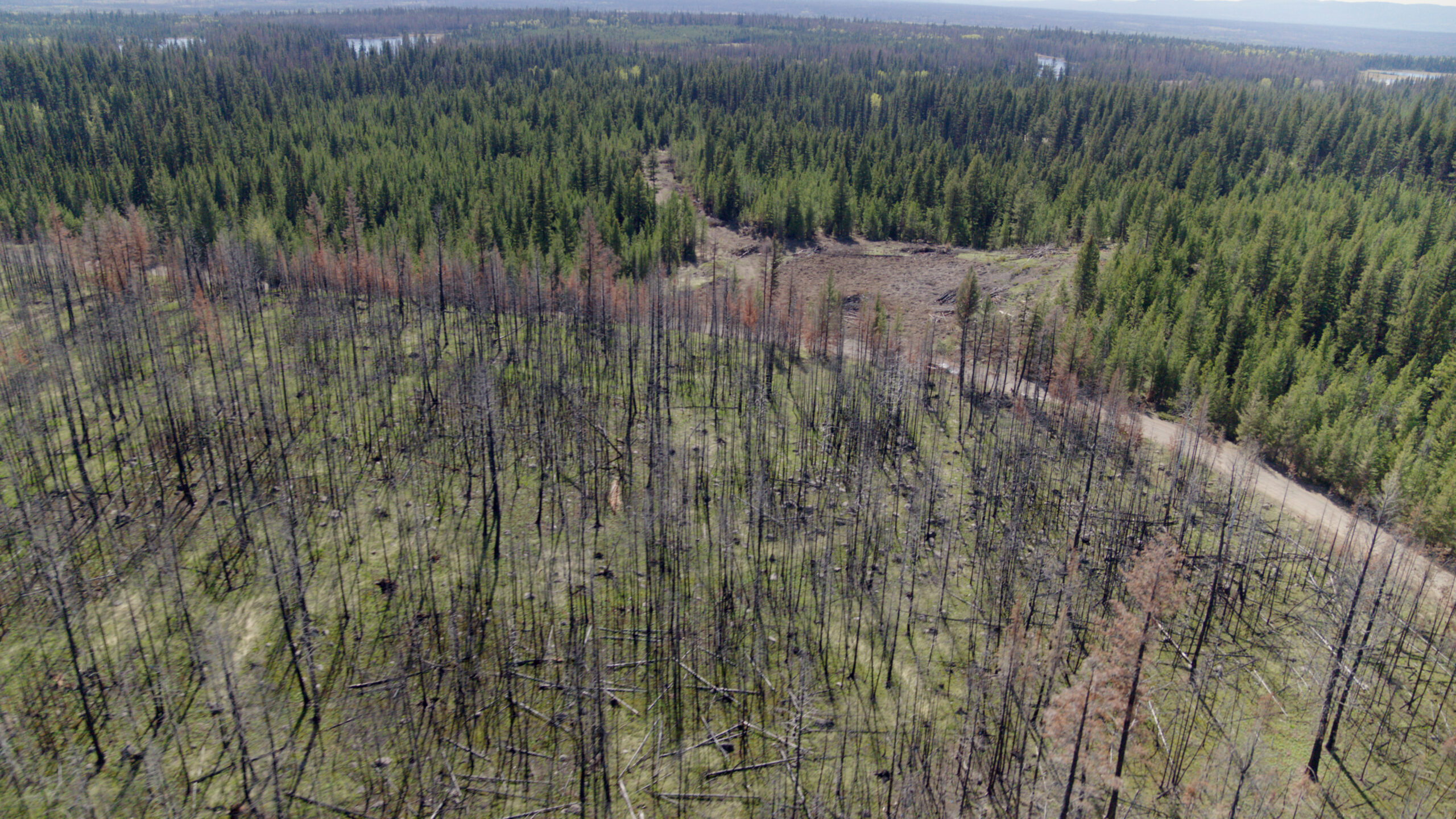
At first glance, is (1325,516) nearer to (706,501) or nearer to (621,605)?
(706,501)

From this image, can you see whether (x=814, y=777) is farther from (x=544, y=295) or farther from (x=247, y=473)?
(x=544, y=295)

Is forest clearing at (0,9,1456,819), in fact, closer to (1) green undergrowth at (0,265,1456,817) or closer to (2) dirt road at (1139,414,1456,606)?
(1) green undergrowth at (0,265,1456,817)

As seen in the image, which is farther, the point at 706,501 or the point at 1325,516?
the point at 1325,516

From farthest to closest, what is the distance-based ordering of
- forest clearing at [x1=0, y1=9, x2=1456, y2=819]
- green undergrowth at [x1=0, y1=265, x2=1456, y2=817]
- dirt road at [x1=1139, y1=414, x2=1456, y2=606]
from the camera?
1. dirt road at [x1=1139, y1=414, x2=1456, y2=606]
2. forest clearing at [x1=0, y1=9, x2=1456, y2=819]
3. green undergrowth at [x1=0, y1=265, x2=1456, y2=817]

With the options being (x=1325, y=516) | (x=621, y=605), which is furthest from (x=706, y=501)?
(x=1325, y=516)

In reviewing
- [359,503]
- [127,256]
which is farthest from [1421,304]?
[127,256]

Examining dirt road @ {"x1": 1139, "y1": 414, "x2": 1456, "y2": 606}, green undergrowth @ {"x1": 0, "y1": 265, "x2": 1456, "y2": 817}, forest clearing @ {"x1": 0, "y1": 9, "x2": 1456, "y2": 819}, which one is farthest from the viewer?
dirt road @ {"x1": 1139, "y1": 414, "x2": 1456, "y2": 606}

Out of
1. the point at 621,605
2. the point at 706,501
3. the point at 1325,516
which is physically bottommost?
the point at 1325,516

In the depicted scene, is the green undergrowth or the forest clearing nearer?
the green undergrowth

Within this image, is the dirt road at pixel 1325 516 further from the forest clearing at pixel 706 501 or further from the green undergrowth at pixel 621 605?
the green undergrowth at pixel 621 605

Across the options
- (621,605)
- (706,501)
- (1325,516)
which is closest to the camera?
(621,605)

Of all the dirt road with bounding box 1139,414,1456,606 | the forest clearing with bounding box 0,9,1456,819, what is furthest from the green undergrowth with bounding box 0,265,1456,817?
the dirt road with bounding box 1139,414,1456,606
